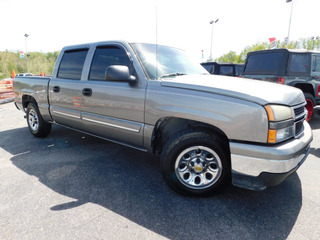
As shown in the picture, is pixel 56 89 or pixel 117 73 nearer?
pixel 117 73

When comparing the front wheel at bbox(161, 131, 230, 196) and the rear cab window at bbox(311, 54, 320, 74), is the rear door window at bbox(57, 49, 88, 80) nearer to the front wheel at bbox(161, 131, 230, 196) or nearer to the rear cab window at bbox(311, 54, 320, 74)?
the front wheel at bbox(161, 131, 230, 196)

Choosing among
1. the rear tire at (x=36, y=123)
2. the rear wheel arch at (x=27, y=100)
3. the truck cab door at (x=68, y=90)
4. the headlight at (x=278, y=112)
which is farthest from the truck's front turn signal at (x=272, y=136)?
the rear wheel arch at (x=27, y=100)

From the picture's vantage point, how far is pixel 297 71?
5.75 meters

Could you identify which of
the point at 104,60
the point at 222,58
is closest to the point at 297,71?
the point at 104,60

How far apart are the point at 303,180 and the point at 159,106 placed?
7.33 feet

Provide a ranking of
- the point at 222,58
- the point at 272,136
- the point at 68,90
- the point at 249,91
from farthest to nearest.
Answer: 1. the point at 222,58
2. the point at 68,90
3. the point at 249,91
4. the point at 272,136

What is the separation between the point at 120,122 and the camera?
2.93 meters

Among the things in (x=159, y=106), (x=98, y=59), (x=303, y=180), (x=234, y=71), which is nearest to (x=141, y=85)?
(x=159, y=106)

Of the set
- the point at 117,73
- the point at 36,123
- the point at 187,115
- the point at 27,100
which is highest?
the point at 117,73

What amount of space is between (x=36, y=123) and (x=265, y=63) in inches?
241

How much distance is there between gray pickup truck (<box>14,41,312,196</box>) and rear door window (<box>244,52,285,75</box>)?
3.58 meters

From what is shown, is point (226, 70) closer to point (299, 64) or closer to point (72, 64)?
point (299, 64)

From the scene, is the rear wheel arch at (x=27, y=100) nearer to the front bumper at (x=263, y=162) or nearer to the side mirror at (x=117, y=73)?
the side mirror at (x=117, y=73)

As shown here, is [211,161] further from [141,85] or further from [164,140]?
[141,85]
